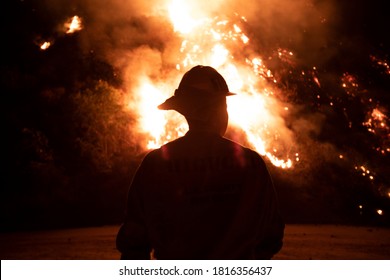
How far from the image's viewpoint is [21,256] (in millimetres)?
6203

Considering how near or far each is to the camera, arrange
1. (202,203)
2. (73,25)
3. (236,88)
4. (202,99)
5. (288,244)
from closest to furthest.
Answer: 1. (202,203)
2. (202,99)
3. (288,244)
4. (236,88)
5. (73,25)

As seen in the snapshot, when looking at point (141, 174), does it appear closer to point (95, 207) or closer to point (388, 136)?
point (388, 136)

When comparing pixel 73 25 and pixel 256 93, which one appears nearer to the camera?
pixel 256 93

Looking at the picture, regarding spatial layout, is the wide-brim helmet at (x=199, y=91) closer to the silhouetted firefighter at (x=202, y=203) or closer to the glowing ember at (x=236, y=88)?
the silhouetted firefighter at (x=202, y=203)

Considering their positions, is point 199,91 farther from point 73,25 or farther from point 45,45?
point 45,45

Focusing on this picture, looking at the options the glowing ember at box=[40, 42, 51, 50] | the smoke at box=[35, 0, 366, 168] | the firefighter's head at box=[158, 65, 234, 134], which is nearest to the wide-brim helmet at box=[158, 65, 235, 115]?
the firefighter's head at box=[158, 65, 234, 134]

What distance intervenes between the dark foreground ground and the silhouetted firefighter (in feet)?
13.1

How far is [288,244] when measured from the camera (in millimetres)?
6785

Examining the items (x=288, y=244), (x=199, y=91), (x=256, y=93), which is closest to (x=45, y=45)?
(x=256, y=93)

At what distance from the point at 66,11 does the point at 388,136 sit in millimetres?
8562

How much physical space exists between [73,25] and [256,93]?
5576mm

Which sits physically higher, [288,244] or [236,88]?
[236,88]

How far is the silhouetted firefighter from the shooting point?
1884 mm

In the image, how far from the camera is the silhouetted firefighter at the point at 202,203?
Answer: 1.88 meters
